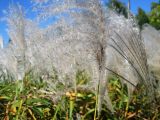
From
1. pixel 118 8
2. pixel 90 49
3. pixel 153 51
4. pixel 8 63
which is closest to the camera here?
pixel 90 49

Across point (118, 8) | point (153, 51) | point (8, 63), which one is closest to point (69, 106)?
point (153, 51)

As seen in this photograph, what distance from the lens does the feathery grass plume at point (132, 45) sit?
9.68 ft

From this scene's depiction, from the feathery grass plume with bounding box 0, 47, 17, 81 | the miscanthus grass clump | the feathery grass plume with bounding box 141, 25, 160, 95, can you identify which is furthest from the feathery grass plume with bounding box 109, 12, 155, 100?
the feathery grass plume with bounding box 0, 47, 17, 81

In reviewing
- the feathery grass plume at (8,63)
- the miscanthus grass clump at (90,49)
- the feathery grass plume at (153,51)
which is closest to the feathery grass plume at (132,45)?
the miscanthus grass clump at (90,49)

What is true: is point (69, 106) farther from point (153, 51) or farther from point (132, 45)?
point (132, 45)

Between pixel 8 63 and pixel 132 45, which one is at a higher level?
pixel 8 63

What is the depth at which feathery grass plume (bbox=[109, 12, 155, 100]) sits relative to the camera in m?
2.95

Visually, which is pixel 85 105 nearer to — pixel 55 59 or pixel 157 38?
pixel 55 59

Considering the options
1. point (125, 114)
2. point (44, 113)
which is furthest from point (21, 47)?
point (125, 114)

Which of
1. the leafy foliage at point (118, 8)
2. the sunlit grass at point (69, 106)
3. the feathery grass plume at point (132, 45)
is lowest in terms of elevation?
the sunlit grass at point (69, 106)

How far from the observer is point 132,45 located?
297 cm

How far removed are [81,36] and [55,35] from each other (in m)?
1.01

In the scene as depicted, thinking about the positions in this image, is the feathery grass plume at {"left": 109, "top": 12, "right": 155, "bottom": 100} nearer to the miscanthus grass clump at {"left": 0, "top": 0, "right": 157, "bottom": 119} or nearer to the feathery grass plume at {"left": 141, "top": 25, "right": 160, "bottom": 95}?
the miscanthus grass clump at {"left": 0, "top": 0, "right": 157, "bottom": 119}

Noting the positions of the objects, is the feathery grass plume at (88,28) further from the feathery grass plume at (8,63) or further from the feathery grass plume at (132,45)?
the feathery grass plume at (8,63)
